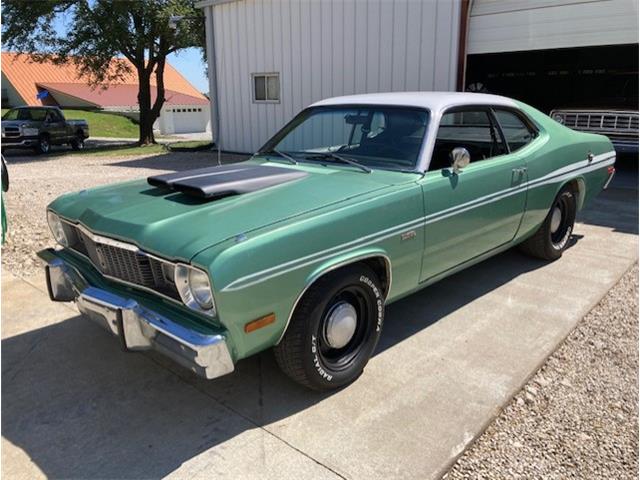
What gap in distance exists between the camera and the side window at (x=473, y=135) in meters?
4.02

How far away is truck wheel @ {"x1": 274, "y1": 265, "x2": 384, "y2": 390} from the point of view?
2760 mm

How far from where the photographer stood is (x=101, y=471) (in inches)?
96.9

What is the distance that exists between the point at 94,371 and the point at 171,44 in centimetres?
1843

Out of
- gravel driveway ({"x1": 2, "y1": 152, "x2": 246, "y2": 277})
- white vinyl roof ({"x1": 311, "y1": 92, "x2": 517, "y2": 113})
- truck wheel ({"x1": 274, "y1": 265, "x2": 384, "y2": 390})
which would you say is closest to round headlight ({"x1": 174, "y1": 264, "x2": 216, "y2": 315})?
truck wheel ({"x1": 274, "y1": 265, "x2": 384, "y2": 390})

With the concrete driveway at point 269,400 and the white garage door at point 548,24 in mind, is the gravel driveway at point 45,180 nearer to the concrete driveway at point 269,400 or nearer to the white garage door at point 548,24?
the concrete driveway at point 269,400

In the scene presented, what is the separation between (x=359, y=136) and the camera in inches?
156

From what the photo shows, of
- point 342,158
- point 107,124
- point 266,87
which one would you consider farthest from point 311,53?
point 107,124

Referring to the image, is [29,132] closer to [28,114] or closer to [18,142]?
[18,142]

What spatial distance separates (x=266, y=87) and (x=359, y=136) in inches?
405

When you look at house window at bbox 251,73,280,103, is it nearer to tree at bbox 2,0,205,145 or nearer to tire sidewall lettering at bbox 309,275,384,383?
tree at bbox 2,0,205,145

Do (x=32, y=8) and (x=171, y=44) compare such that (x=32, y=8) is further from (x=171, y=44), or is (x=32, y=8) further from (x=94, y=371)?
(x=94, y=371)

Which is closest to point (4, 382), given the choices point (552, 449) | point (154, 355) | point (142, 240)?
point (154, 355)

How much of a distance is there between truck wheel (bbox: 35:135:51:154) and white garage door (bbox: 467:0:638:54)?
14.8 meters

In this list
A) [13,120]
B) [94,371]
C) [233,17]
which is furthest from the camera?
[13,120]
